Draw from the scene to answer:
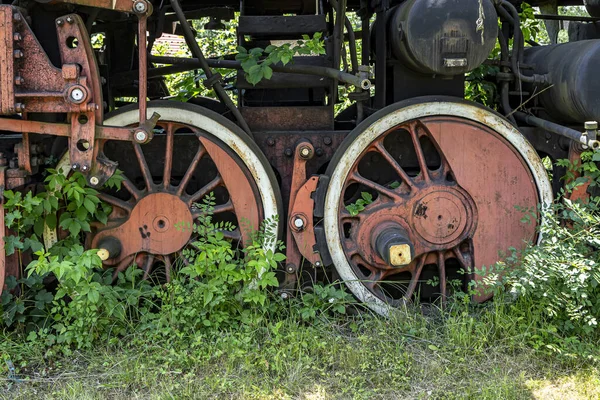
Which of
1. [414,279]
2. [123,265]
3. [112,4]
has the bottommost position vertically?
[414,279]

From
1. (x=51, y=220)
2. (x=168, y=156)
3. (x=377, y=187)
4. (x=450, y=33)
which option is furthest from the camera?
(x=377, y=187)

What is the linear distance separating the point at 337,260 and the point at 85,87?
Result: 66.0 inches

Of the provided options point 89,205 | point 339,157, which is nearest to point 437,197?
point 339,157

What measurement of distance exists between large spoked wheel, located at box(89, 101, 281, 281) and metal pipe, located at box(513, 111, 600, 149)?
5.35ft

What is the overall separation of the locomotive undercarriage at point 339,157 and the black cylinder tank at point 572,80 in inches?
1.3

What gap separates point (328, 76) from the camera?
4043 mm

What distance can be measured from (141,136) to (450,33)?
5.70 feet

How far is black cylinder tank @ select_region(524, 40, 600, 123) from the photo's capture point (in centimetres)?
380

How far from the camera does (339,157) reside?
3939 millimetres

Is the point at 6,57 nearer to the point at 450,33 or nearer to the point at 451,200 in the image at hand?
the point at 450,33

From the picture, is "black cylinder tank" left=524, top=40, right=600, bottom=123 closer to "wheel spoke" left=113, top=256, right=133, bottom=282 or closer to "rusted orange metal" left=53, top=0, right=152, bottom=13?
"rusted orange metal" left=53, top=0, right=152, bottom=13

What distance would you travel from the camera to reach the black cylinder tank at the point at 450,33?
12.2 ft

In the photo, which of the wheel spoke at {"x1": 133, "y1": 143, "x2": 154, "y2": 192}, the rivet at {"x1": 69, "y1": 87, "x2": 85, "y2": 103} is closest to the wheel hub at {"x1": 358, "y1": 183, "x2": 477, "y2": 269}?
the wheel spoke at {"x1": 133, "y1": 143, "x2": 154, "y2": 192}

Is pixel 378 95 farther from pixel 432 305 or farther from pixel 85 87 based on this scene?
pixel 85 87
